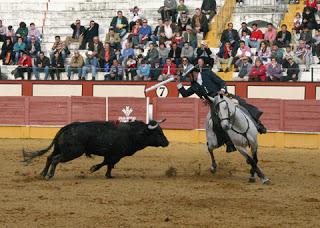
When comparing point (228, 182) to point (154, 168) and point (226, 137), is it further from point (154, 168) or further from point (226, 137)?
point (154, 168)

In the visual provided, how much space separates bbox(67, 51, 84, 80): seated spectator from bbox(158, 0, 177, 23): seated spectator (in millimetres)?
2965

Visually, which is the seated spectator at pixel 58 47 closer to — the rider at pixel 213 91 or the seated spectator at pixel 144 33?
the seated spectator at pixel 144 33

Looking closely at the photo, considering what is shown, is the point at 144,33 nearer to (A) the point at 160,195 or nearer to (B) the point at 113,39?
(B) the point at 113,39

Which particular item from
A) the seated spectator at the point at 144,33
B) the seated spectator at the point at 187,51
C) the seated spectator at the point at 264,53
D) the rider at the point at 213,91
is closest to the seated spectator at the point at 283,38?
the seated spectator at the point at 264,53

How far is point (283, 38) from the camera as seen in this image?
2244 cm

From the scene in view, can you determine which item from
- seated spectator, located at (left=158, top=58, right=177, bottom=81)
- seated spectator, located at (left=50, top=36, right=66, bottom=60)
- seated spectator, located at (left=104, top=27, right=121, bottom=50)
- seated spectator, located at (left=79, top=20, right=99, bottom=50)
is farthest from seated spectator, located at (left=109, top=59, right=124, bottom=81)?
seated spectator, located at (left=79, top=20, right=99, bottom=50)

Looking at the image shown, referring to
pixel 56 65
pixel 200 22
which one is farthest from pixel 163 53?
pixel 56 65

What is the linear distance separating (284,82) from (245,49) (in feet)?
5.82

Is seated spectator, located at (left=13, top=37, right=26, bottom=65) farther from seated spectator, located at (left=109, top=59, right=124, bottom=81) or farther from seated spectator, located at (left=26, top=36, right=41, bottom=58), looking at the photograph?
seated spectator, located at (left=109, top=59, right=124, bottom=81)

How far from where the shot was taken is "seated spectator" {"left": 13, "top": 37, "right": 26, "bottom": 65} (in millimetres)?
25562

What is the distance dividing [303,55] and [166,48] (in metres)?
3.87

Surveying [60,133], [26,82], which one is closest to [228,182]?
[60,133]

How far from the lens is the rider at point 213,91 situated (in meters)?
13.2

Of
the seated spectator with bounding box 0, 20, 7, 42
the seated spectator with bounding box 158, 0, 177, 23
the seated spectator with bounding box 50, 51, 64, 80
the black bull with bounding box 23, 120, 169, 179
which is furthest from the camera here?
the seated spectator with bounding box 0, 20, 7, 42
